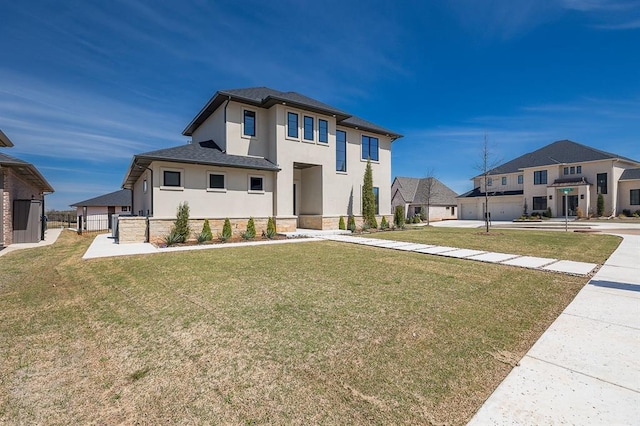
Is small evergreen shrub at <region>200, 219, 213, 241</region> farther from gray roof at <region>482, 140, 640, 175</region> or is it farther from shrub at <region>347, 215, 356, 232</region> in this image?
gray roof at <region>482, 140, 640, 175</region>

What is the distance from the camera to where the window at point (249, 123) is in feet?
57.2

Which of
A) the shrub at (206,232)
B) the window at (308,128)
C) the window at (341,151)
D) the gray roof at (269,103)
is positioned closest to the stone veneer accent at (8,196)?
the shrub at (206,232)

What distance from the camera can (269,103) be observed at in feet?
57.0

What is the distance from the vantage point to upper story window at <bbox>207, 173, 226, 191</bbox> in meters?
15.4

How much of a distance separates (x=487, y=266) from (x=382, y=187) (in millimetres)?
15976

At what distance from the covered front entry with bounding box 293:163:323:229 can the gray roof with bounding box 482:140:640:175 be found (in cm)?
3166

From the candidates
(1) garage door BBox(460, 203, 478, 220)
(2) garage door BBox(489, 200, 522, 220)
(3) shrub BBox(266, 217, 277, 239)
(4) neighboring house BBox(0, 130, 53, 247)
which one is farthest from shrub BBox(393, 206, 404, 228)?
(1) garage door BBox(460, 203, 478, 220)

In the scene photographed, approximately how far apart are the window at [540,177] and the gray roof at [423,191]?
39.3 feet

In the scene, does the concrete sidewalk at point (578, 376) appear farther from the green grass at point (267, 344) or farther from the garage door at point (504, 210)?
the garage door at point (504, 210)

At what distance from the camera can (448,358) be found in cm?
300

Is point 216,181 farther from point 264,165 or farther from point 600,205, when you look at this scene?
point 600,205

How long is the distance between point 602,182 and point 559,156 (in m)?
5.38

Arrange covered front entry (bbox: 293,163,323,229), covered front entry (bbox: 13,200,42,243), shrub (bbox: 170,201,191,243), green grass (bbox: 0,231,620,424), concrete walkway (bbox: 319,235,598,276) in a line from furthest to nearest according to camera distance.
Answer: covered front entry (bbox: 293,163,323,229)
covered front entry (bbox: 13,200,42,243)
shrub (bbox: 170,201,191,243)
concrete walkway (bbox: 319,235,598,276)
green grass (bbox: 0,231,620,424)

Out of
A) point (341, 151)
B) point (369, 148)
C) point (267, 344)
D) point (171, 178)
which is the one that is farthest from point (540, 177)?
point (267, 344)
